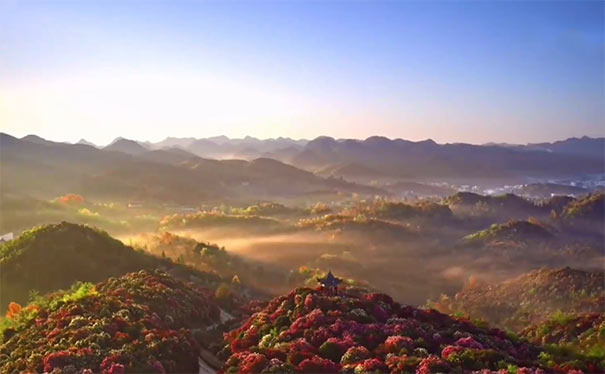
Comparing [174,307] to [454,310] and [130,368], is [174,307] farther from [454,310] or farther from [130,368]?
[454,310]

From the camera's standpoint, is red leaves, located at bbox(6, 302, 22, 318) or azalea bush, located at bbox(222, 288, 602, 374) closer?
azalea bush, located at bbox(222, 288, 602, 374)

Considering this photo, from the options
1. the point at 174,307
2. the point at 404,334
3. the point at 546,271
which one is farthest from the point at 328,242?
the point at 404,334

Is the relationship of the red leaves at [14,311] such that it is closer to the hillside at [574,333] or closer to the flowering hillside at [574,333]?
the flowering hillside at [574,333]

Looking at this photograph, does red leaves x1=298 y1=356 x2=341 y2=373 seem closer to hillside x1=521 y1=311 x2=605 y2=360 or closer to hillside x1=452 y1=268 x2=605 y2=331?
hillside x1=521 y1=311 x2=605 y2=360

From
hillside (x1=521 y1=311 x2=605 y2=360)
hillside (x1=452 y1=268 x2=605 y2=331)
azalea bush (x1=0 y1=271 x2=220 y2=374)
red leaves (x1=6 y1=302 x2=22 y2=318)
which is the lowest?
hillside (x1=452 y1=268 x2=605 y2=331)

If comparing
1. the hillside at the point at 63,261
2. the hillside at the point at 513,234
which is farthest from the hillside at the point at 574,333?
the hillside at the point at 513,234

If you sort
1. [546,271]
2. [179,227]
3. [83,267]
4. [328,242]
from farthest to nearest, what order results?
[179,227]
[328,242]
[546,271]
[83,267]

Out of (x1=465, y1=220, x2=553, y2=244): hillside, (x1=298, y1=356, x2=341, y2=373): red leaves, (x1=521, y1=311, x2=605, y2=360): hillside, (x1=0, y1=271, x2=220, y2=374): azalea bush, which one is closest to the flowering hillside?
(x1=521, y1=311, x2=605, y2=360): hillside
